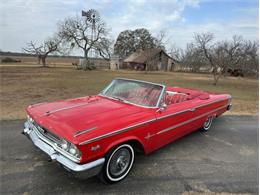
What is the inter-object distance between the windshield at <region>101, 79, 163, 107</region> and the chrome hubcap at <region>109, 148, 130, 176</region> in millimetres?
901

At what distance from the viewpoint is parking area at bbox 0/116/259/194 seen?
255cm

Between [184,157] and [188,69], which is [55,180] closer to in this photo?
[184,157]

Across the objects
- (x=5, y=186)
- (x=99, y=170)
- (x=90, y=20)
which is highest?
(x=90, y=20)

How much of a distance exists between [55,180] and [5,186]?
636mm

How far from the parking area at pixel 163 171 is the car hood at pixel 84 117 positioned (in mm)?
804

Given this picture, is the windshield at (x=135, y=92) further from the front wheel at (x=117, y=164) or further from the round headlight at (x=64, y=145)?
the round headlight at (x=64, y=145)

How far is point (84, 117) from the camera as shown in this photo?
2.63 meters

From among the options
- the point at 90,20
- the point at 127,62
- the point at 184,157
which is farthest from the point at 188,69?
the point at 184,157

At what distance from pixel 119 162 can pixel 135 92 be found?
1377mm

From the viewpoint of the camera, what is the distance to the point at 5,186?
2498mm

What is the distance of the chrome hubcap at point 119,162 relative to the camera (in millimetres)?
2625

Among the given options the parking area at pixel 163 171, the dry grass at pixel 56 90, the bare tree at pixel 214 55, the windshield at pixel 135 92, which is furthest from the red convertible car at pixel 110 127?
the bare tree at pixel 214 55

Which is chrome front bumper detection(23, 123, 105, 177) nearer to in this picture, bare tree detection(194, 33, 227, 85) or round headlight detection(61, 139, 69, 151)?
round headlight detection(61, 139, 69, 151)

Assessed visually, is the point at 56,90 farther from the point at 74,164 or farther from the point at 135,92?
the point at 74,164
